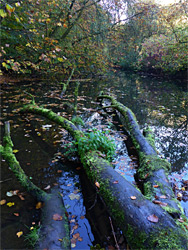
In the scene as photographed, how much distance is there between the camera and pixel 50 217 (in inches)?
91.4

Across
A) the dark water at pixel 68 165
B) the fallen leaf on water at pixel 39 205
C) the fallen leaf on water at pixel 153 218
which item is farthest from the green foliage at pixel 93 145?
the fallen leaf on water at pixel 153 218

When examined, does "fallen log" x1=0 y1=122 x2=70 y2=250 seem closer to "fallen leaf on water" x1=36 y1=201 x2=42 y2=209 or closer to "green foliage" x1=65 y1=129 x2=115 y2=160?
"fallen leaf on water" x1=36 y1=201 x2=42 y2=209

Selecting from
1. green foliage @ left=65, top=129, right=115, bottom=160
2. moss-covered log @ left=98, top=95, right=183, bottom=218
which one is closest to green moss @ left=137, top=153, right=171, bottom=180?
moss-covered log @ left=98, top=95, right=183, bottom=218

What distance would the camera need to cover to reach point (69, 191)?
118 inches

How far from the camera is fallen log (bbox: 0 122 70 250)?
1.97m

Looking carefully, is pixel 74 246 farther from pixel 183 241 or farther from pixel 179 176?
pixel 179 176

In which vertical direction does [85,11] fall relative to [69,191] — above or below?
above

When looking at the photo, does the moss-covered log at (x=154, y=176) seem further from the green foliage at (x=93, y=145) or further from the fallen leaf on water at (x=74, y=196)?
the fallen leaf on water at (x=74, y=196)

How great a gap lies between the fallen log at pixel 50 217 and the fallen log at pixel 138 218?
635 millimetres

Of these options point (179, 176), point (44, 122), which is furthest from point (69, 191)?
point (44, 122)

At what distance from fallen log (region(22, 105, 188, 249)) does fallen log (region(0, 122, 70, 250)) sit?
0.63 metres

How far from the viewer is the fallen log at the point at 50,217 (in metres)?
1.97

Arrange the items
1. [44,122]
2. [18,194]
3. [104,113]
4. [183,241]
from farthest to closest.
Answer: [104,113] → [44,122] → [18,194] → [183,241]

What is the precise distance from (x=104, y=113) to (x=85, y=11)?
7027 mm
